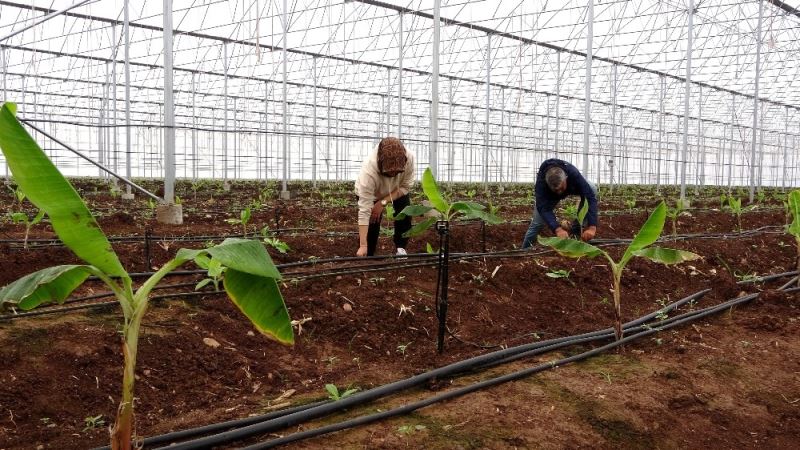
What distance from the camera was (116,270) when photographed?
1.76 m

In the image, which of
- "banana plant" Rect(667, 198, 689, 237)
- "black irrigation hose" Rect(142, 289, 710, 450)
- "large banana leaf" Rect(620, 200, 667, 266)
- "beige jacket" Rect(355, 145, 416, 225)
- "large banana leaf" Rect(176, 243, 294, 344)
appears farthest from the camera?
"banana plant" Rect(667, 198, 689, 237)

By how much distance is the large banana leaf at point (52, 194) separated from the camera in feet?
5.23

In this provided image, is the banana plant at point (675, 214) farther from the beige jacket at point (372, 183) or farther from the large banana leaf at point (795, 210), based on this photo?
the beige jacket at point (372, 183)

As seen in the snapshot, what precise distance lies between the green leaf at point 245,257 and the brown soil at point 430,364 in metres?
0.90

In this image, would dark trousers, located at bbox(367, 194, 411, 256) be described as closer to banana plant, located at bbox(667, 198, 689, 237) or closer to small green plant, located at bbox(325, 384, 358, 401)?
small green plant, located at bbox(325, 384, 358, 401)

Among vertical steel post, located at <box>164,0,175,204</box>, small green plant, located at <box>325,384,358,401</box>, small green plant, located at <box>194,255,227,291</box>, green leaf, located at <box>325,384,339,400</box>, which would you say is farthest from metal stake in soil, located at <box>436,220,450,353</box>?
vertical steel post, located at <box>164,0,175,204</box>

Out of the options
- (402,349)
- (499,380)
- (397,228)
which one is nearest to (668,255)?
(499,380)

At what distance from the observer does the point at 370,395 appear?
2.68 metres

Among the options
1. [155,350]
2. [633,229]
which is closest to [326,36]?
[633,229]

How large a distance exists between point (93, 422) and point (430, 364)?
64.5 inches

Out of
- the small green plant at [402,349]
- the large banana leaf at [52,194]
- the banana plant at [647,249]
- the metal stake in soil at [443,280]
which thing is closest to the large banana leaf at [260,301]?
the large banana leaf at [52,194]

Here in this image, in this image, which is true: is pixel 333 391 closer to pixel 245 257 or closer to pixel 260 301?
pixel 260 301

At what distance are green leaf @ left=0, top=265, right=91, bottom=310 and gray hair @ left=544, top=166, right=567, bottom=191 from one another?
4.21 metres

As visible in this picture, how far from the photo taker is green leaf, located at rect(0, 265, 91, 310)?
1685mm
